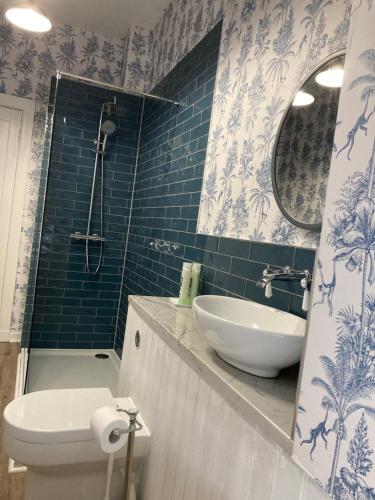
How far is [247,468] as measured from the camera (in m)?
0.90

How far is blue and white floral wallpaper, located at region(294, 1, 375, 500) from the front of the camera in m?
0.58

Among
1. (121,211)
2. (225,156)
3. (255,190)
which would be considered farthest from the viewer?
(121,211)

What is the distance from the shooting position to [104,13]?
3.27 m

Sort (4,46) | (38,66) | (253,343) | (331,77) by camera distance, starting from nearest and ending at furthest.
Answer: (253,343) < (331,77) < (4,46) < (38,66)

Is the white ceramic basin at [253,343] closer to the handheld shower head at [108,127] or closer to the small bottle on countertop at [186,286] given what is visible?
the small bottle on countertop at [186,286]

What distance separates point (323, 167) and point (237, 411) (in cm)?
84

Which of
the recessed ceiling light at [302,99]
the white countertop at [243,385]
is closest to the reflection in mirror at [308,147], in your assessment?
the recessed ceiling light at [302,99]

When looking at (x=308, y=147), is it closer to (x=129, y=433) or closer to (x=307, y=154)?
(x=307, y=154)

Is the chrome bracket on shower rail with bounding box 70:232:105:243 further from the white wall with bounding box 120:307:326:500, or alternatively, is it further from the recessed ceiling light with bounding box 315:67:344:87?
the recessed ceiling light with bounding box 315:67:344:87

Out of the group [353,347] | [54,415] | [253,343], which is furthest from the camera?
[54,415]

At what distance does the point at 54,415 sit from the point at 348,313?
1.32 meters

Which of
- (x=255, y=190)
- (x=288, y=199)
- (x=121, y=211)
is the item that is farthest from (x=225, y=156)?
(x=121, y=211)

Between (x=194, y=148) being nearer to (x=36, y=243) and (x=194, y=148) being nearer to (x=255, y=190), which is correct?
(x=255, y=190)

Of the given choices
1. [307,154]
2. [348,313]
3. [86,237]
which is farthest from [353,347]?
[86,237]
